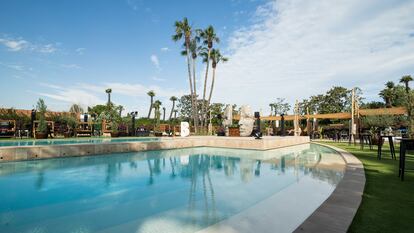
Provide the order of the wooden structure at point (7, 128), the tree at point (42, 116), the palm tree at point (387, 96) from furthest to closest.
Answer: the palm tree at point (387, 96) → the wooden structure at point (7, 128) → the tree at point (42, 116)

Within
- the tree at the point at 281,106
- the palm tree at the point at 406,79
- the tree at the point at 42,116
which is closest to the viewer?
the tree at the point at 42,116

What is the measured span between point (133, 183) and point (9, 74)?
25.7 meters

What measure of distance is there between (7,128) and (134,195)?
2150cm

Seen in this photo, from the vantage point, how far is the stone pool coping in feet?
27.8

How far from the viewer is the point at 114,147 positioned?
1123cm

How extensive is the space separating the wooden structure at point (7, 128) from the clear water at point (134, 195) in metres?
14.8

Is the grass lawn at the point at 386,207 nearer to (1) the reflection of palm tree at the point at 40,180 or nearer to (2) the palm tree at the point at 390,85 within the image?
(1) the reflection of palm tree at the point at 40,180

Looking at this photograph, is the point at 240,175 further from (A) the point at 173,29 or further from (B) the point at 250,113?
(A) the point at 173,29

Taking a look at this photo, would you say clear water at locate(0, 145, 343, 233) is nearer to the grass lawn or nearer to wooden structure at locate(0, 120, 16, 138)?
the grass lawn

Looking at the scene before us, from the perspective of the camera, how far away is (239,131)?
1972 cm

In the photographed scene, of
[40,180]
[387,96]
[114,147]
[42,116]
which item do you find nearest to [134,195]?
[40,180]

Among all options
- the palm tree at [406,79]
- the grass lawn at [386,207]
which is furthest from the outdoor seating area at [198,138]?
the palm tree at [406,79]

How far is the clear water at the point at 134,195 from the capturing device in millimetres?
3113

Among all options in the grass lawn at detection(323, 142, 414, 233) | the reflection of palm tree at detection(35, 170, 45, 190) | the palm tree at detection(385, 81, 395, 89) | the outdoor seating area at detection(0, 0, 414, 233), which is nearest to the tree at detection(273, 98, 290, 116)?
Answer: the outdoor seating area at detection(0, 0, 414, 233)
